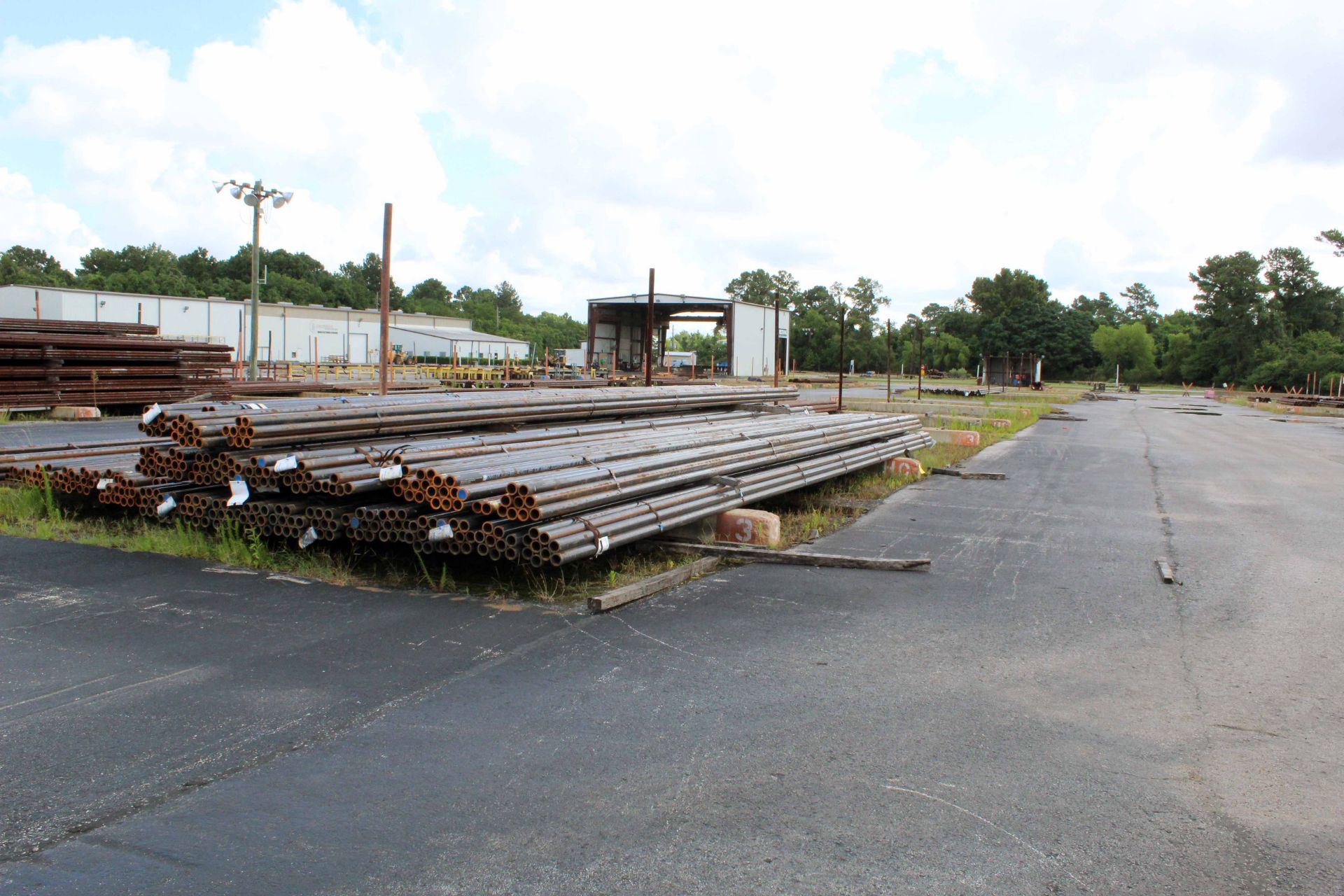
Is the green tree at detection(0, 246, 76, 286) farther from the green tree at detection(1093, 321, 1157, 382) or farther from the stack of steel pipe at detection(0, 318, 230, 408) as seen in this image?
the green tree at detection(1093, 321, 1157, 382)

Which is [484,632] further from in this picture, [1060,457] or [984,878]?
[1060,457]

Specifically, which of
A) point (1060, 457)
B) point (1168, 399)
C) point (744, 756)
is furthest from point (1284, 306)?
point (744, 756)

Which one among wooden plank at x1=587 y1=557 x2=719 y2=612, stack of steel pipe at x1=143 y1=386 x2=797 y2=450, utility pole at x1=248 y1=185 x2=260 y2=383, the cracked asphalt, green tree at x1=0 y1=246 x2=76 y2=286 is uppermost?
green tree at x1=0 y1=246 x2=76 y2=286

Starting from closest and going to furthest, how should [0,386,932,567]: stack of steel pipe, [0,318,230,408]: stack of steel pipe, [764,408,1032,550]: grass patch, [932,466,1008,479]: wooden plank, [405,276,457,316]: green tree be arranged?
[0,386,932,567]: stack of steel pipe → [764,408,1032,550]: grass patch → [932,466,1008,479]: wooden plank → [0,318,230,408]: stack of steel pipe → [405,276,457,316]: green tree

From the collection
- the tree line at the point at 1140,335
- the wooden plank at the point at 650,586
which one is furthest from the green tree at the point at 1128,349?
the wooden plank at the point at 650,586

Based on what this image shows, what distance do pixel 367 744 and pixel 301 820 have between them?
76 centimetres

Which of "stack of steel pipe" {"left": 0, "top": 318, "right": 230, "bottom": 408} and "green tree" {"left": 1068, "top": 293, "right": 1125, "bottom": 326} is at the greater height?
"green tree" {"left": 1068, "top": 293, "right": 1125, "bottom": 326}

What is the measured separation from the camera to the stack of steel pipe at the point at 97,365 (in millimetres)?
20938

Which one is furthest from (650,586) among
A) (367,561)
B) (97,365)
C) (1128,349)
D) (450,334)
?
(1128,349)

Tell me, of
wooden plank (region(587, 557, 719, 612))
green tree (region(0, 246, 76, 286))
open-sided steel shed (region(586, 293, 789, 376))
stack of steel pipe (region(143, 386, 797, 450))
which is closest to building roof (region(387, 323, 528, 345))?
open-sided steel shed (region(586, 293, 789, 376))

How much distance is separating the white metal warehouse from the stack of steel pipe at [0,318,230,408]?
17.3 metres

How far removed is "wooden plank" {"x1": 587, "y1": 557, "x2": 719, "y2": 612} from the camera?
22.7ft

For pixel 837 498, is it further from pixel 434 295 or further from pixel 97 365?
pixel 434 295

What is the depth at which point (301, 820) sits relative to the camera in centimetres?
376
